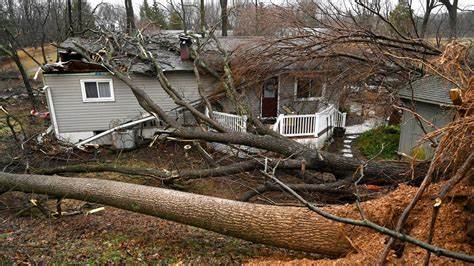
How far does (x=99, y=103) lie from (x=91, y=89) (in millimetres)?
621

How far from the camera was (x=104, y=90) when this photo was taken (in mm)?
12172

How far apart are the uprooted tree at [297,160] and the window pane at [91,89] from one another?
1.10 metres

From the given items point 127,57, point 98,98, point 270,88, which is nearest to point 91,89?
point 98,98

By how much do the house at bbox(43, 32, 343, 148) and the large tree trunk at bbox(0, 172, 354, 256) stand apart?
613cm

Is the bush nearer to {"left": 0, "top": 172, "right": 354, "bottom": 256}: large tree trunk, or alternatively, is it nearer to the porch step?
the porch step

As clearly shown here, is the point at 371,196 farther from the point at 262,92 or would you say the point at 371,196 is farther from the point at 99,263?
the point at 262,92

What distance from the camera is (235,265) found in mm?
4246

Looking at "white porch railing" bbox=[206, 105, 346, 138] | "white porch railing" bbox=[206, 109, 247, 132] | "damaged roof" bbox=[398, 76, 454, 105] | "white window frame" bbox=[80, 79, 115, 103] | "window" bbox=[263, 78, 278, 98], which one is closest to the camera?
"damaged roof" bbox=[398, 76, 454, 105]

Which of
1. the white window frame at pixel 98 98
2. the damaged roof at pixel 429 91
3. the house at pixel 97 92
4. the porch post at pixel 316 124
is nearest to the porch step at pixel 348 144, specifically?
the porch post at pixel 316 124

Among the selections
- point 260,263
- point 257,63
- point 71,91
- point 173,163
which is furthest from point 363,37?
point 71,91

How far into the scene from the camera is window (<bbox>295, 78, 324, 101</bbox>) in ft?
40.2

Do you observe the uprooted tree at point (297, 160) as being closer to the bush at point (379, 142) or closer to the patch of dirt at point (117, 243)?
the patch of dirt at point (117, 243)

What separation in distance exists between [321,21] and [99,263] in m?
7.47

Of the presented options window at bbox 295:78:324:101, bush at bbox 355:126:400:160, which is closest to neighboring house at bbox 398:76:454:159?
bush at bbox 355:126:400:160
